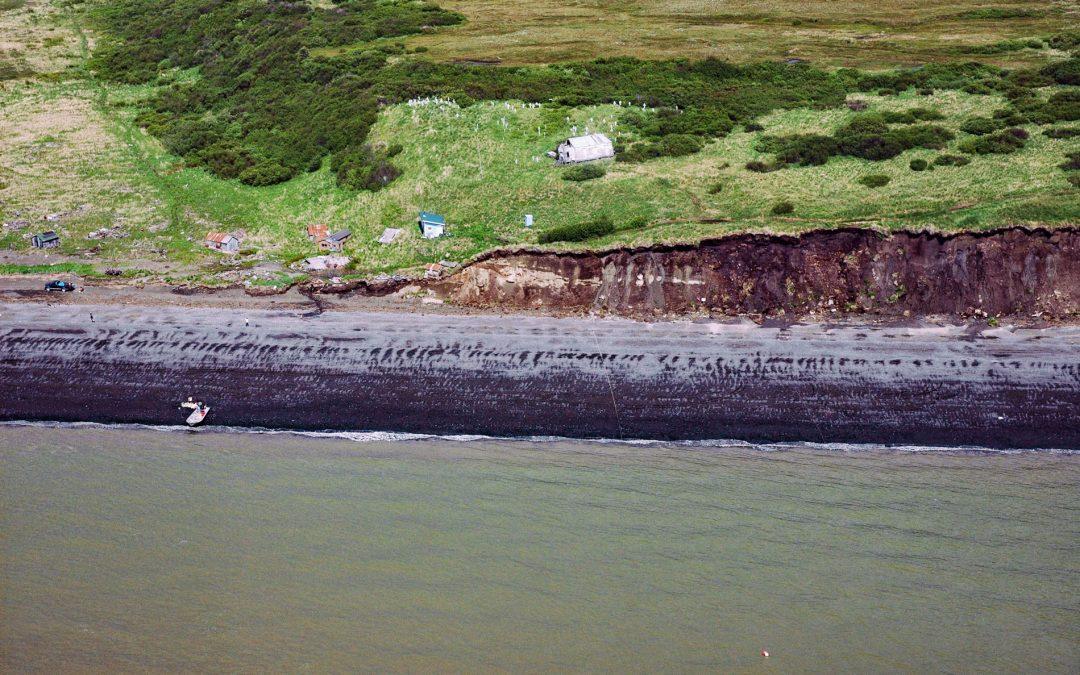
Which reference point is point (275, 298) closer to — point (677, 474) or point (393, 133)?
point (393, 133)

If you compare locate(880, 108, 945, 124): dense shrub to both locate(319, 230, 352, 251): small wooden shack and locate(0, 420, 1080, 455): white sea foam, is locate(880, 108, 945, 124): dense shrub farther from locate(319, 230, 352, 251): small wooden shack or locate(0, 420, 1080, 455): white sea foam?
locate(319, 230, 352, 251): small wooden shack

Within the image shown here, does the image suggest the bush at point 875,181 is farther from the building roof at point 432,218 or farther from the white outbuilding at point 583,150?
the building roof at point 432,218

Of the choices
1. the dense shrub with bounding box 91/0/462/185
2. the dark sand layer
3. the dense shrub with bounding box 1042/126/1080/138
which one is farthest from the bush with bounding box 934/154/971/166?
the dense shrub with bounding box 91/0/462/185

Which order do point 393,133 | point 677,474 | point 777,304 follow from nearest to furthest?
point 677,474 → point 777,304 → point 393,133

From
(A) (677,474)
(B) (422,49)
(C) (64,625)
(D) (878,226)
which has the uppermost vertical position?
(B) (422,49)

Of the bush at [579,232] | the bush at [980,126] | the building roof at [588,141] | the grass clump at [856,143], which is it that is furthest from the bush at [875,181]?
the building roof at [588,141]

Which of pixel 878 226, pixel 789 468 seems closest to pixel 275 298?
pixel 789 468
